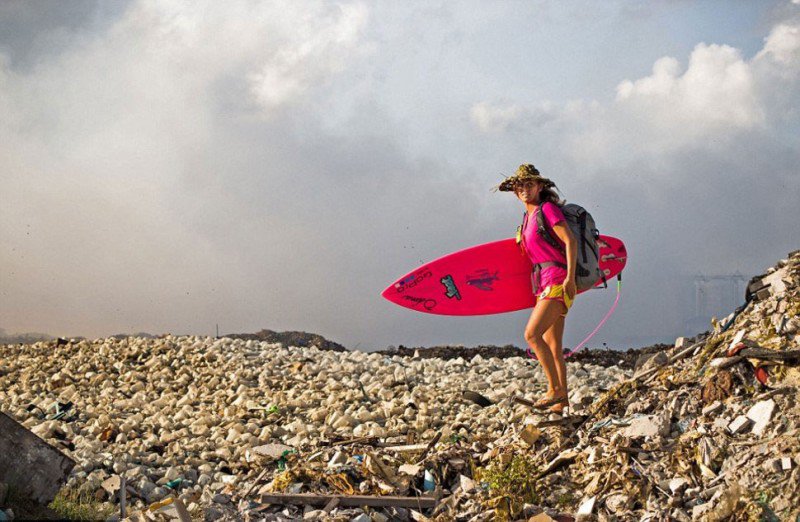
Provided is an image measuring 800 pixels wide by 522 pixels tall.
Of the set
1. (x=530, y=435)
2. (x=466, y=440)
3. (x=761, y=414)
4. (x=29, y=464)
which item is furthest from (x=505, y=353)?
(x=29, y=464)

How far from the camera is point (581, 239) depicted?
652 centimetres

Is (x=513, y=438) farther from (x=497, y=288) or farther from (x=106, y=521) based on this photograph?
(x=106, y=521)

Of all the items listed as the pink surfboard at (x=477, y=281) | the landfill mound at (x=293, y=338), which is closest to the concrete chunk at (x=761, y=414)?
the pink surfboard at (x=477, y=281)

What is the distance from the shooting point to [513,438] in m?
5.92

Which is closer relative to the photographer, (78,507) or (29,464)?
(29,464)

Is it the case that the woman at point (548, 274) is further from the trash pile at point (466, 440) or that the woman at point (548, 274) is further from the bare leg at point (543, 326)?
the trash pile at point (466, 440)

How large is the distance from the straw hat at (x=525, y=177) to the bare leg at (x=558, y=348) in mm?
1094

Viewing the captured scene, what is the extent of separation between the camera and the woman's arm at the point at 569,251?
20.6 ft

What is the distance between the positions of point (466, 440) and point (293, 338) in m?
8.98

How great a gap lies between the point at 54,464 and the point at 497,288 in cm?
429

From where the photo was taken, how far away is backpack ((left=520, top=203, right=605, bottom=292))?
6.45m

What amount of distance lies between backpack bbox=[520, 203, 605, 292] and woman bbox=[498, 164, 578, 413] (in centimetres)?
3

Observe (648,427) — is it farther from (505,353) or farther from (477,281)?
(505,353)

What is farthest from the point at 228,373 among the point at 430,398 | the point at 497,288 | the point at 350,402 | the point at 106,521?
the point at 106,521
